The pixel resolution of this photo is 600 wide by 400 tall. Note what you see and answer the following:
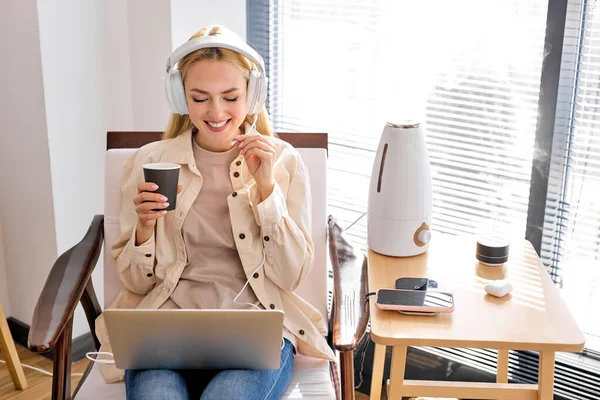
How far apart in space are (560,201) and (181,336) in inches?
43.0

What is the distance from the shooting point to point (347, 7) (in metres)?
2.11

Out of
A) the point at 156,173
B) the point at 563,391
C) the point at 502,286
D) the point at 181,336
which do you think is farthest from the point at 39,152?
the point at 563,391

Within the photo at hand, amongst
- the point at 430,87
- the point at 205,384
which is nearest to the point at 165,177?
the point at 205,384

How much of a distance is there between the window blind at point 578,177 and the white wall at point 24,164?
145cm

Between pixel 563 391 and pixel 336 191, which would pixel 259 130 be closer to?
pixel 336 191

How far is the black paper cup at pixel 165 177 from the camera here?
1335 mm

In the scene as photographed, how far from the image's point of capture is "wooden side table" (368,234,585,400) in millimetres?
1359

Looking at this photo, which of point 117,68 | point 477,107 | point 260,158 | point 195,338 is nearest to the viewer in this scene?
point 195,338

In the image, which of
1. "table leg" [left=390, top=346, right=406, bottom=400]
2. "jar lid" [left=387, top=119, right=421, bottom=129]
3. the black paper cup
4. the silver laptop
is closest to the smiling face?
the black paper cup

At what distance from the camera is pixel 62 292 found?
1432mm

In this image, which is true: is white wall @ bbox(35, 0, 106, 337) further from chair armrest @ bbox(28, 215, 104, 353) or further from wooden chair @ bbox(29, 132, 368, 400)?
chair armrest @ bbox(28, 215, 104, 353)

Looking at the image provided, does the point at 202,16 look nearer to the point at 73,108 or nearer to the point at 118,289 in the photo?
the point at 73,108

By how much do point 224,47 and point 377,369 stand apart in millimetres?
842

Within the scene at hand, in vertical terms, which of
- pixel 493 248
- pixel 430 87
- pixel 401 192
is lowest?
pixel 493 248
